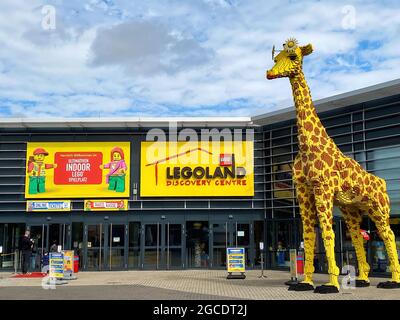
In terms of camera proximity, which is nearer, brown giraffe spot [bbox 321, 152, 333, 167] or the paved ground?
the paved ground

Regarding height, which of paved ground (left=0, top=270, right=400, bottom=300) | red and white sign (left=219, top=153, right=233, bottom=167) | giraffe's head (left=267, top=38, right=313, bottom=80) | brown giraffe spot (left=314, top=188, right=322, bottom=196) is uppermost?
giraffe's head (left=267, top=38, right=313, bottom=80)

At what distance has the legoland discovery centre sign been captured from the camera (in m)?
25.0

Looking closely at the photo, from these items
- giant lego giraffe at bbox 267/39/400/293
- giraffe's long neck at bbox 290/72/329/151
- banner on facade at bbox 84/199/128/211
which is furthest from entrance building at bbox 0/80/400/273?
giraffe's long neck at bbox 290/72/329/151

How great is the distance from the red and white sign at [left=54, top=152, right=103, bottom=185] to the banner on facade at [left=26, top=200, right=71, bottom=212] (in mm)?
951

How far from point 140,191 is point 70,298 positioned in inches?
480

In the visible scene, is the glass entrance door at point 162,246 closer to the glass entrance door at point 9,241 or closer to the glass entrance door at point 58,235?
the glass entrance door at point 58,235

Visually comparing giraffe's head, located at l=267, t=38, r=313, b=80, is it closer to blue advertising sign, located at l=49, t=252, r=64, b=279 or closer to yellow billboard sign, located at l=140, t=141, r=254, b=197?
blue advertising sign, located at l=49, t=252, r=64, b=279

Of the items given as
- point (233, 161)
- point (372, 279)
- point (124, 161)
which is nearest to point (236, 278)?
point (372, 279)

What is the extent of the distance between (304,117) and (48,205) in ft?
48.8

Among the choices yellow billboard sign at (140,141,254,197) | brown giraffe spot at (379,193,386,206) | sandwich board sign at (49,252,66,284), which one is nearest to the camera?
brown giraffe spot at (379,193,386,206)

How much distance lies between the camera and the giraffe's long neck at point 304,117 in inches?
578

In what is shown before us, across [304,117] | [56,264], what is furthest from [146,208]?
[304,117]

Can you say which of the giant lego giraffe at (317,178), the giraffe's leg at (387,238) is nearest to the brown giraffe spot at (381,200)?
the giant lego giraffe at (317,178)
